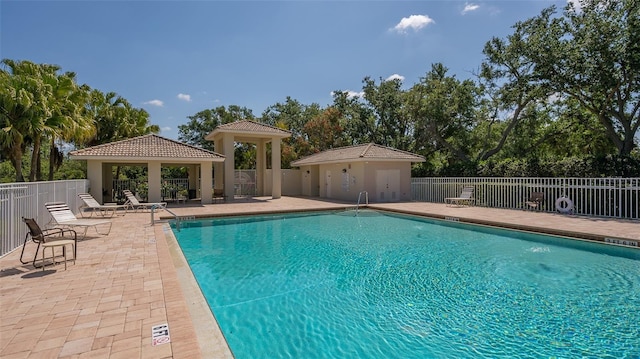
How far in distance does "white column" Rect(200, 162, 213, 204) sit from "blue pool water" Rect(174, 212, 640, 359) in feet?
30.7

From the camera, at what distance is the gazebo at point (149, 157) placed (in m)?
16.8

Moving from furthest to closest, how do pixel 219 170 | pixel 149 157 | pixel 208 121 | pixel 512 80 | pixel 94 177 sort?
pixel 208 121
pixel 219 170
pixel 512 80
pixel 149 157
pixel 94 177

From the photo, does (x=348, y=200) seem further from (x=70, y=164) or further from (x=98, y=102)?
(x=70, y=164)

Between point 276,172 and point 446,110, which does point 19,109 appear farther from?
point 446,110

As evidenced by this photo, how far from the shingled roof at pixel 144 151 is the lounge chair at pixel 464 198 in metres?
13.4

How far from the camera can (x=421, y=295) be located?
19.9 feet

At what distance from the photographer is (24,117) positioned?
14641 mm

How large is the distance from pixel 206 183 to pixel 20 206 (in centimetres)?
1220

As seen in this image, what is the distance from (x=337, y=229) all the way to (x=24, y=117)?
48.3 feet

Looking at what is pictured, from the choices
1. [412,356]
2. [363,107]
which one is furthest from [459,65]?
[412,356]

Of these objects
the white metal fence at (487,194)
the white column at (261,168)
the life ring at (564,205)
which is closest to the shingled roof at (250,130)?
the white column at (261,168)

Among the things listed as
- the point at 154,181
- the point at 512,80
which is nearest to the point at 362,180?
the point at 512,80

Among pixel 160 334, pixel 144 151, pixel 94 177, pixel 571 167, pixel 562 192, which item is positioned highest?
pixel 144 151

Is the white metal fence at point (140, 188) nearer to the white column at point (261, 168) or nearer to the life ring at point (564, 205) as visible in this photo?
the white column at point (261, 168)
